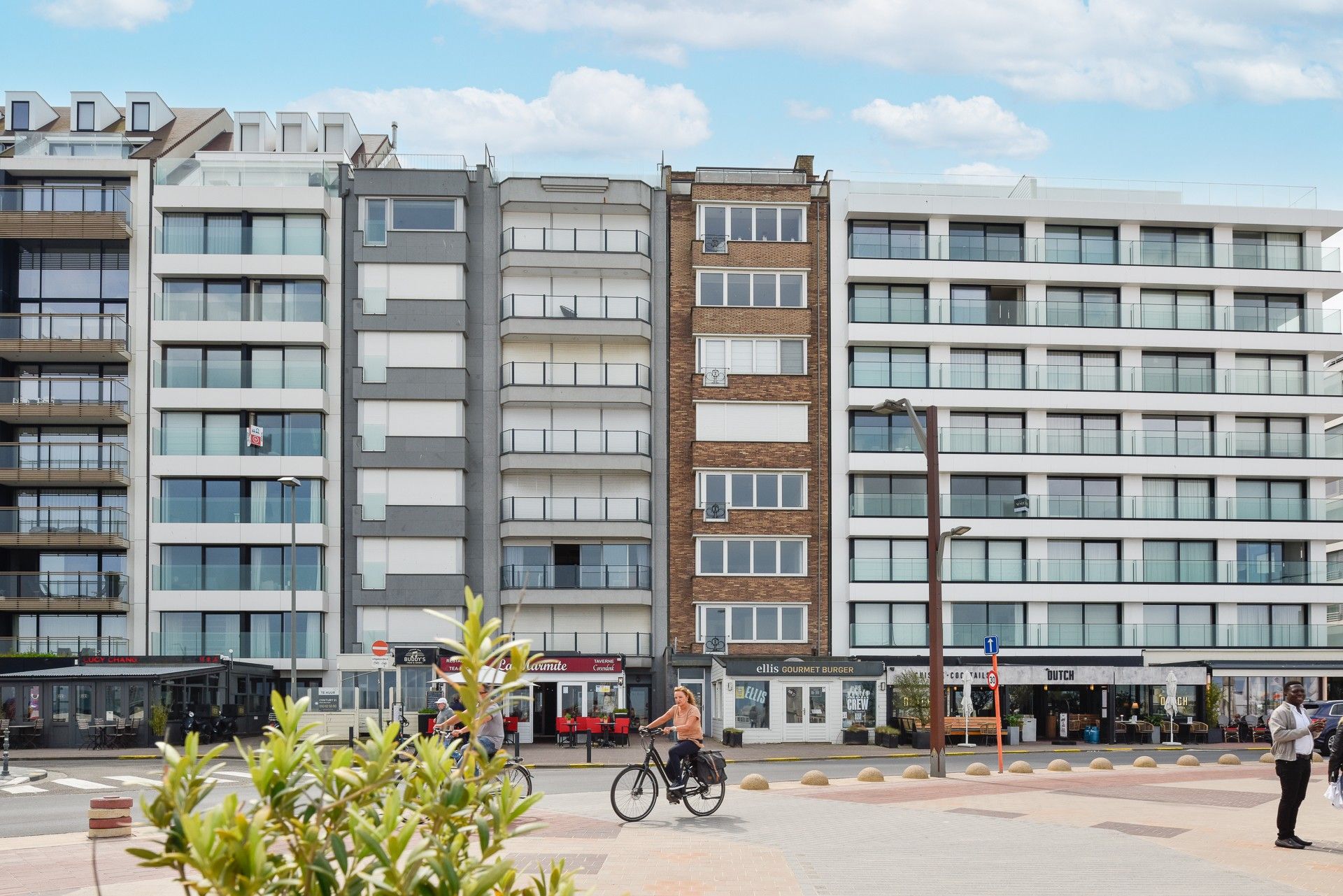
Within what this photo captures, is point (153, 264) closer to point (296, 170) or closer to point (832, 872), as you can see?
point (296, 170)

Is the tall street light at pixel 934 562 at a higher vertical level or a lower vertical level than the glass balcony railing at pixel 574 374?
lower

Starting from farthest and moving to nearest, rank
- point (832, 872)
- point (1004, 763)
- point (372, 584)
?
point (372, 584) → point (1004, 763) → point (832, 872)

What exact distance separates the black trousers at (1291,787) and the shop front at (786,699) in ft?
96.4

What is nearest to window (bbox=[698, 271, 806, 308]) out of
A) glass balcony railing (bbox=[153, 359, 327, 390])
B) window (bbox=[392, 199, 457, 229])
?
window (bbox=[392, 199, 457, 229])

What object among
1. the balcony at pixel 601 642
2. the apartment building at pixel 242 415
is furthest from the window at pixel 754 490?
the apartment building at pixel 242 415

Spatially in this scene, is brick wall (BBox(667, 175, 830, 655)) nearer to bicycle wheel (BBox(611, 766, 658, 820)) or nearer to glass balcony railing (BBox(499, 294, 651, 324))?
glass balcony railing (BBox(499, 294, 651, 324))

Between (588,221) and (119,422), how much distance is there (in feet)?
59.0

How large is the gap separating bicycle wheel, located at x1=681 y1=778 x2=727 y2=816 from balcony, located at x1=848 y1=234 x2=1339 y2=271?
36.6 meters

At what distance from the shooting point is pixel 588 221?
52812mm

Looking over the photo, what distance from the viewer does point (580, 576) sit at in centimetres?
5091

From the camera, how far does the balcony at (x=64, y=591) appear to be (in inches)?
1951

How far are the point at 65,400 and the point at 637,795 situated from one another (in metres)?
40.0

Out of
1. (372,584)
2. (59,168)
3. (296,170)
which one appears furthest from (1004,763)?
(59,168)

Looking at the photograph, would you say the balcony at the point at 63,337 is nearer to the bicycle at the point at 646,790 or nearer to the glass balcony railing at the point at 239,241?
the glass balcony railing at the point at 239,241
